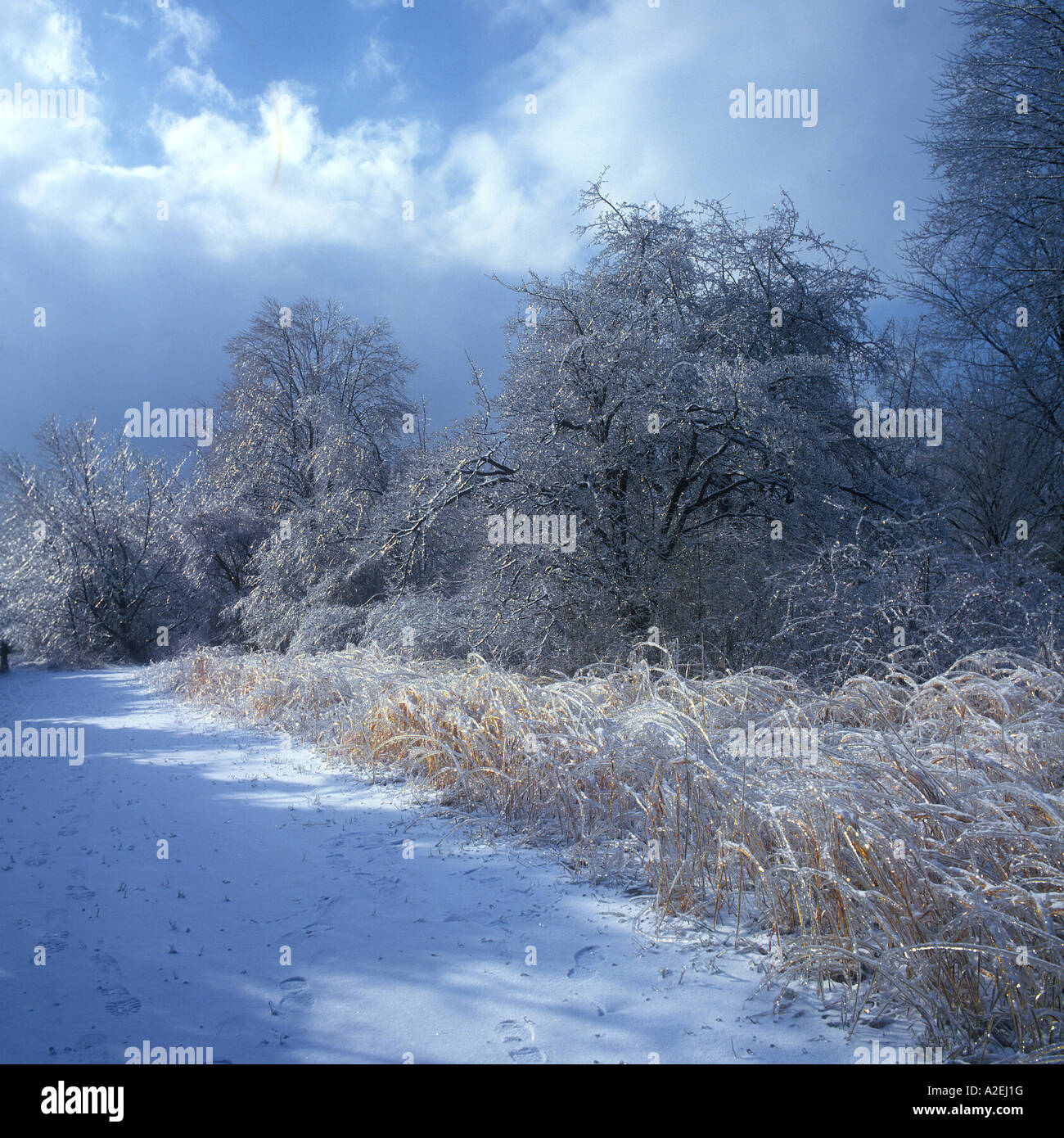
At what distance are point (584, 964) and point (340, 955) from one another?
94cm

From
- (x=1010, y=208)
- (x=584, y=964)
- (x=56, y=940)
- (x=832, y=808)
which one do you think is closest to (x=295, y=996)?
(x=584, y=964)

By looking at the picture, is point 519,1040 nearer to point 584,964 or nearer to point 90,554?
point 584,964

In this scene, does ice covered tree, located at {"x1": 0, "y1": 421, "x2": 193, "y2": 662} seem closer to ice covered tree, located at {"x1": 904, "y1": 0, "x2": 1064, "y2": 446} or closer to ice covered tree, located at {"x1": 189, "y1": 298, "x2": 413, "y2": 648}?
ice covered tree, located at {"x1": 189, "y1": 298, "x2": 413, "y2": 648}

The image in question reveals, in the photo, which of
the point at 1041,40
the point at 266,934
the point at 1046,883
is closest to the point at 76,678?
the point at 266,934

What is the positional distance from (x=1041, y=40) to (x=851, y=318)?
3.92 meters

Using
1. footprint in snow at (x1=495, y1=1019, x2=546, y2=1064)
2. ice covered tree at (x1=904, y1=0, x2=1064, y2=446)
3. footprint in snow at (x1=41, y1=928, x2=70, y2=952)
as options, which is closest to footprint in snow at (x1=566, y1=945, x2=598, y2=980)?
footprint in snow at (x1=495, y1=1019, x2=546, y2=1064)

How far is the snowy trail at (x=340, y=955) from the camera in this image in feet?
6.89

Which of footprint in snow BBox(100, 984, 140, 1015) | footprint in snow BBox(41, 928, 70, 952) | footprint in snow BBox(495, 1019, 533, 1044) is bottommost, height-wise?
footprint in snow BBox(41, 928, 70, 952)

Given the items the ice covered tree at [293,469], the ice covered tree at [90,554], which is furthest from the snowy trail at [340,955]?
the ice covered tree at [90,554]

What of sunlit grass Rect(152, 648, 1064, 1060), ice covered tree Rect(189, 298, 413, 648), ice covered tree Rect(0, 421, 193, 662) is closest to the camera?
sunlit grass Rect(152, 648, 1064, 1060)

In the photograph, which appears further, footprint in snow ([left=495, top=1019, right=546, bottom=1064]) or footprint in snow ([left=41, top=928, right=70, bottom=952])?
footprint in snow ([left=41, top=928, right=70, bottom=952])

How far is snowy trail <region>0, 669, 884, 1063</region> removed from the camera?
2.10 meters

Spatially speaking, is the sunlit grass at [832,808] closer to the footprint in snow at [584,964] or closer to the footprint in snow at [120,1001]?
the footprint in snow at [584,964]
